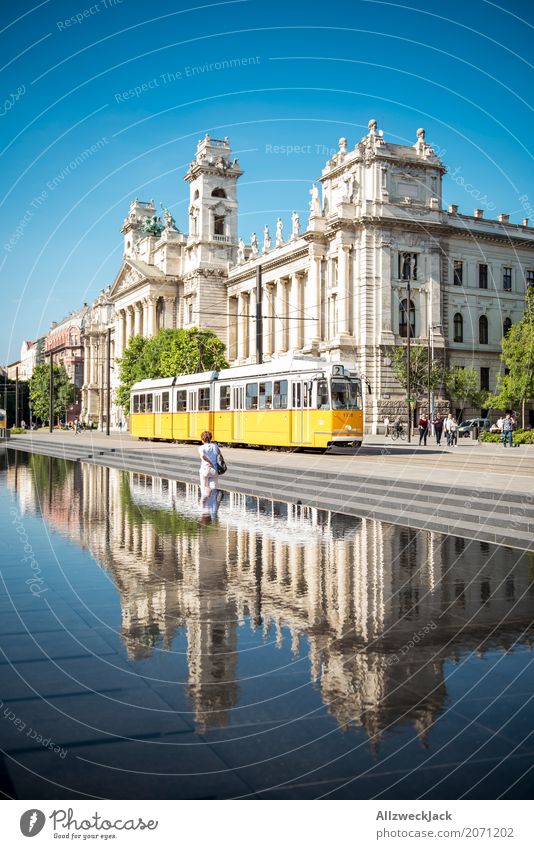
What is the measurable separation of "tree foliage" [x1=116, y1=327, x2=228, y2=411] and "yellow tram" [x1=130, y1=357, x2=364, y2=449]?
2255 centimetres

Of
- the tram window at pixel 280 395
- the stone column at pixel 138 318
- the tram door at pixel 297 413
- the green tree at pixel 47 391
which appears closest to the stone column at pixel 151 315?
the stone column at pixel 138 318

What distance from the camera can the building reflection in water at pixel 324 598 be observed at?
545 centimetres

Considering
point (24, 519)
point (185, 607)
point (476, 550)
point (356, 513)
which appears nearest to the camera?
point (185, 607)

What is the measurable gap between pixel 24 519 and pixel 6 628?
7.88 m

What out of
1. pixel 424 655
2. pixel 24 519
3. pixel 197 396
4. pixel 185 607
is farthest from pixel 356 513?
pixel 197 396

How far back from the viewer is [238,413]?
122ft

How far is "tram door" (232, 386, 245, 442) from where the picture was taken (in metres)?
36.6

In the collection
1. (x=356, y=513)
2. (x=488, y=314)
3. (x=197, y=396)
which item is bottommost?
(x=356, y=513)

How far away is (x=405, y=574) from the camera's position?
952cm

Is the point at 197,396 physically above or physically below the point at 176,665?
above

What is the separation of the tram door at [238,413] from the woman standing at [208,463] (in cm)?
1994

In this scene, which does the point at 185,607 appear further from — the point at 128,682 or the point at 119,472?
the point at 119,472

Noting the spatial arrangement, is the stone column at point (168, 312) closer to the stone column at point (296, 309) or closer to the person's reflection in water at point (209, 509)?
the stone column at point (296, 309)

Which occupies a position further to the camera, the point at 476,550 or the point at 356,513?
the point at 356,513
